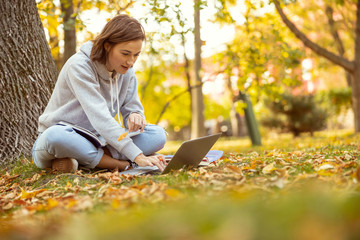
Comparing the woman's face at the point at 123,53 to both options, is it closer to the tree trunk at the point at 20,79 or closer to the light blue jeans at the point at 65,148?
the light blue jeans at the point at 65,148

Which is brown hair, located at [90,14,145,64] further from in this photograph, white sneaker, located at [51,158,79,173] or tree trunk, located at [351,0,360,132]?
tree trunk, located at [351,0,360,132]

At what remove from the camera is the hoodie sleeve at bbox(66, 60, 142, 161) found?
299cm

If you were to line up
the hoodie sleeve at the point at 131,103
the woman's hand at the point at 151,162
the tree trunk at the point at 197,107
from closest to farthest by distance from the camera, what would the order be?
the woman's hand at the point at 151,162 → the hoodie sleeve at the point at 131,103 → the tree trunk at the point at 197,107

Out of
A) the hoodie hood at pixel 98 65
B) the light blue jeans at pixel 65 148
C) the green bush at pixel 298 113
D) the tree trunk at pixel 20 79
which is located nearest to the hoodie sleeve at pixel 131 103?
the hoodie hood at pixel 98 65

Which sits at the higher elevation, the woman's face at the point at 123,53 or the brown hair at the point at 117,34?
the brown hair at the point at 117,34

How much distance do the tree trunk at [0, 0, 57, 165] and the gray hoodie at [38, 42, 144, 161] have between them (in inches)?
32.1

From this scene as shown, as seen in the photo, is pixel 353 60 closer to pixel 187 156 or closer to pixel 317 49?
pixel 317 49

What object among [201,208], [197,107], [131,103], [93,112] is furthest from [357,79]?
[201,208]

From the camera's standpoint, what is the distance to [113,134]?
3.04 meters

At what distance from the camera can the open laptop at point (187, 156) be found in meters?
2.70

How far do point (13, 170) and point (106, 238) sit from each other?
2.82 m

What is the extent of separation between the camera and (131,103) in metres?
3.70

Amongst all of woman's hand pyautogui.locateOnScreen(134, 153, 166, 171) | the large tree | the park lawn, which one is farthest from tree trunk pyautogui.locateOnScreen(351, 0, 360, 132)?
woman's hand pyautogui.locateOnScreen(134, 153, 166, 171)

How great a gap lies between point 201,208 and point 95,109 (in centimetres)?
204
